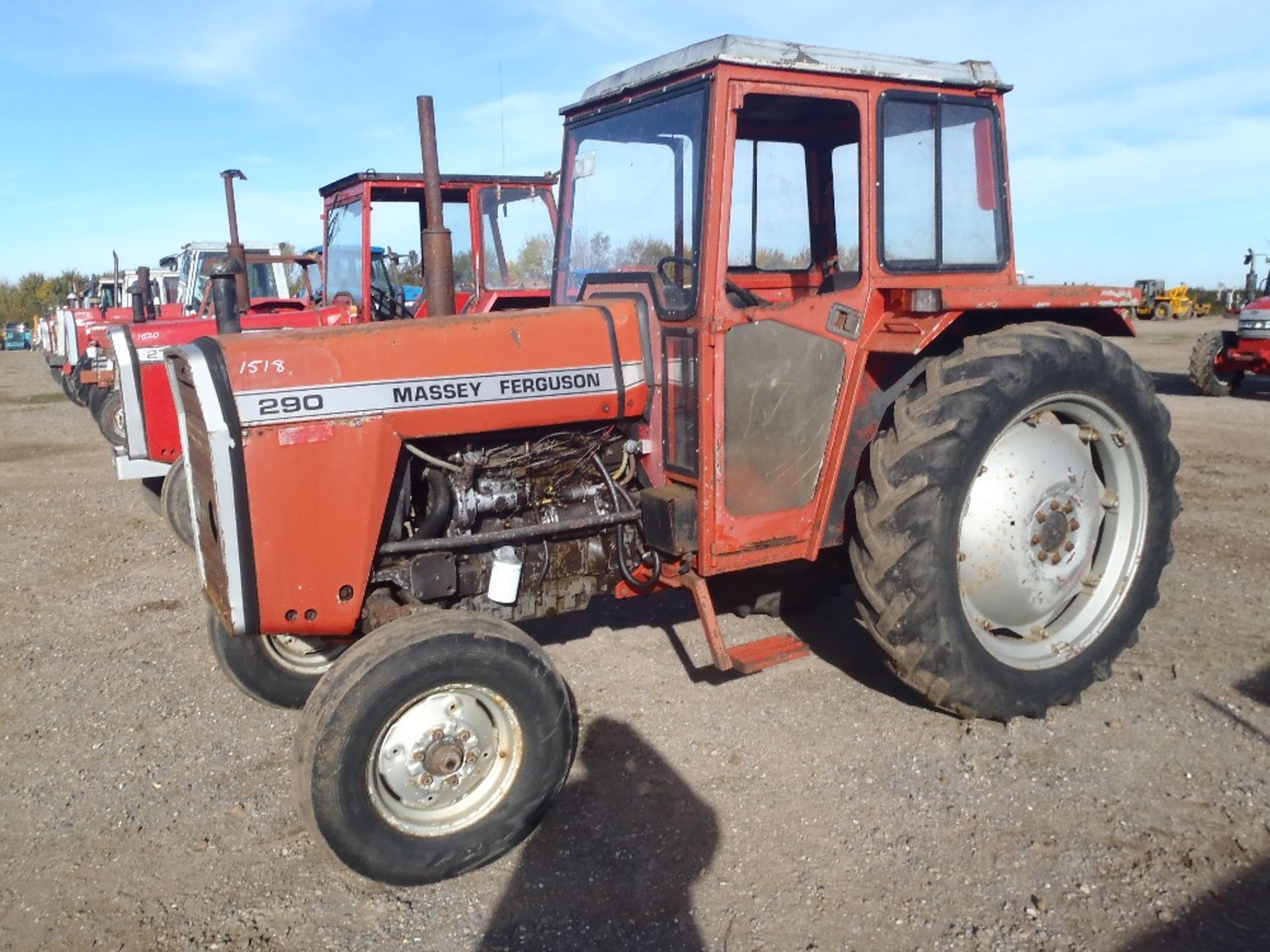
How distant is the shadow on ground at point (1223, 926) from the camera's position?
2.52 meters

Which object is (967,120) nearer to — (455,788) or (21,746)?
(455,788)

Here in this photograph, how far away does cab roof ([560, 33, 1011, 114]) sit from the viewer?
10.6ft

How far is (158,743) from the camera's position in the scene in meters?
3.83

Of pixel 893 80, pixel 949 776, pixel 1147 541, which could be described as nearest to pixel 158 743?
pixel 949 776

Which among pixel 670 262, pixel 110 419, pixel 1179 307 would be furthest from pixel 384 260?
pixel 1179 307

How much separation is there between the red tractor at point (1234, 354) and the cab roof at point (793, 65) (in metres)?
10.8

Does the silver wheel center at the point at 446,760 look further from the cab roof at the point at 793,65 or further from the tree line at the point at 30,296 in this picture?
the tree line at the point at 30,296

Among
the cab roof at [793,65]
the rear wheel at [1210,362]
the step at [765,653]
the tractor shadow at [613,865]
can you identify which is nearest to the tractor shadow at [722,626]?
the step at [765,653]

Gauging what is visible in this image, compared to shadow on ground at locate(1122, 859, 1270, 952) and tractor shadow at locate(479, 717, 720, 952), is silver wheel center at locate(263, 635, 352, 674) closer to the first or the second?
tractor shadow at locate(479, 717, 720, 952)

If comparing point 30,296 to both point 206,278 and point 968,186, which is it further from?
point 968,186

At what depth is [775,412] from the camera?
11.5ft

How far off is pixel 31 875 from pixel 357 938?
3.64 ft

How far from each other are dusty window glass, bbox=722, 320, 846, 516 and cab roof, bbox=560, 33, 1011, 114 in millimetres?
854

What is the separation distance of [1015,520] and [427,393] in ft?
7.21
